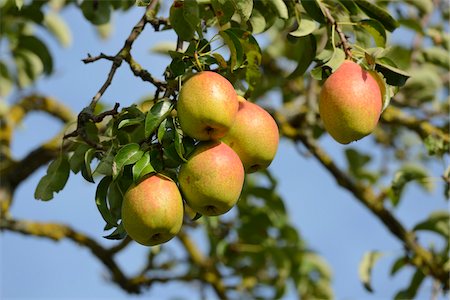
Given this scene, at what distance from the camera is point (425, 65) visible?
9.88 ft

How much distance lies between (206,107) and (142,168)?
0.45ft

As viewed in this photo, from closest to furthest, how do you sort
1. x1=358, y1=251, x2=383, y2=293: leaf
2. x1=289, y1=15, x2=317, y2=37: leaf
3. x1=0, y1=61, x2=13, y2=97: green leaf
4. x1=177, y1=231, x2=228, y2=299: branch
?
x1=289, y1=15, x2=317, y2=37: leaf < x1=358, y1=251, x2=383, y2=293: leaf < x1=177, y1=231, x2=228, y2=299: branch < x1=0, y1=61, x2=13, y2=97: green leaf

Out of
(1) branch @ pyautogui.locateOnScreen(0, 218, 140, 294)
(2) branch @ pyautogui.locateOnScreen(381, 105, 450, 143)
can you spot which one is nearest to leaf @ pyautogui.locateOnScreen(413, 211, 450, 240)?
(2) branch @ pyautogui.locateOnScreen(381, 105, 450, 143)

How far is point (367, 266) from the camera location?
2.47 metres

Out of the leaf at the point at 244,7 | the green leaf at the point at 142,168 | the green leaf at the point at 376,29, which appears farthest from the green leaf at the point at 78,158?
the green leaf at the point at 376,29

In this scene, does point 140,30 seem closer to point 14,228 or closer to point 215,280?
point 14,228

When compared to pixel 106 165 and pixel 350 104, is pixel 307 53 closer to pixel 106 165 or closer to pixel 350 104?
pixel 350 104

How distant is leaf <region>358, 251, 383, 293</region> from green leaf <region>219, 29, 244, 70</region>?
1146 millimetres

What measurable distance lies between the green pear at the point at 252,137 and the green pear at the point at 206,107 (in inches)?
1.1

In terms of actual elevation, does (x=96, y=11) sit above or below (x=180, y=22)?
below

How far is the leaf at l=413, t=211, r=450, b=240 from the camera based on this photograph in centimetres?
257

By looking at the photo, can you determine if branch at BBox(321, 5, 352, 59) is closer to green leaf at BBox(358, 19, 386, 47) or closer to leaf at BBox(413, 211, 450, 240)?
green leaf at BBox(358, 19, 386, 47)

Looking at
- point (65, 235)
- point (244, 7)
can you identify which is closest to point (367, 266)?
point (65, 235)

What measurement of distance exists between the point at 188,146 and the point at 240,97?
164 mm
